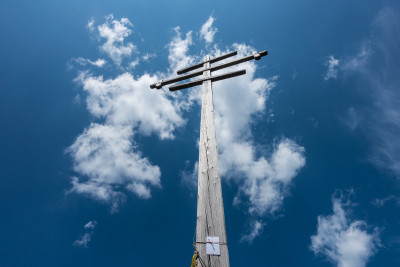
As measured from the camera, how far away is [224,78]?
4672 millimetres

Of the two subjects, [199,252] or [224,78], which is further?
[224,78]

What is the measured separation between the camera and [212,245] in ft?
7.14

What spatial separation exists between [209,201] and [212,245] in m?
0.49

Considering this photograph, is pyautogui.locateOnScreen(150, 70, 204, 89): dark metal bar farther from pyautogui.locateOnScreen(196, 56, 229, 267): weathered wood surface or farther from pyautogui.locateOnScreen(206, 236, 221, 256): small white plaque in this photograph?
pyautogui.locateOnScreen(206, 236, 221, 256): small white plaque

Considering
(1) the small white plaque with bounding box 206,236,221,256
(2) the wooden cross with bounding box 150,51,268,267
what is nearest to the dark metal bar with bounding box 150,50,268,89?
(2) the wooden cross with bounding box 150,51,268,267

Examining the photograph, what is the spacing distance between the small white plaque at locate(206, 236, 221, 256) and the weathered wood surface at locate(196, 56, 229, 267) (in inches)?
1.4

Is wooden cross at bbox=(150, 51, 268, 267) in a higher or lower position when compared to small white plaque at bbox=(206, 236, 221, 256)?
higher

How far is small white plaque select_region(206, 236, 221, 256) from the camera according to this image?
213cm

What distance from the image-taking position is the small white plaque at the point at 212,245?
2.13 meters

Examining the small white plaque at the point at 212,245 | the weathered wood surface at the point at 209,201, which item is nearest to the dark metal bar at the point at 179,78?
the weathered wood surface at the point at 209,201

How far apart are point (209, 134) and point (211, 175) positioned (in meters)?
0.74

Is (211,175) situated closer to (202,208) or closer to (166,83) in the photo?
(202,208)

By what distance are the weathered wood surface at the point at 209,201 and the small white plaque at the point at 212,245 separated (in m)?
0.04

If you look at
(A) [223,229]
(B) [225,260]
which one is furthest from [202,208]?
(B) [225,260]
